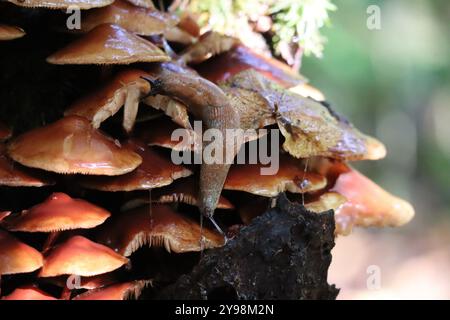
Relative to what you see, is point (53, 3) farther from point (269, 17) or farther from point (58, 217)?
point (269, 17)

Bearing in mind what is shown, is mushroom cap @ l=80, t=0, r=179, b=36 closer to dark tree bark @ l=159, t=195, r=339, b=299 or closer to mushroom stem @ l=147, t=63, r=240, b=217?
mushroom stem @ l=147, t=63, r=240, b=217

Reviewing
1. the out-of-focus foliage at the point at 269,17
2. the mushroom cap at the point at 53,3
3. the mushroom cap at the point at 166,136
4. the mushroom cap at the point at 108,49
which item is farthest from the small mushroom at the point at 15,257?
the out-of-focus foliage at the point at 269,17

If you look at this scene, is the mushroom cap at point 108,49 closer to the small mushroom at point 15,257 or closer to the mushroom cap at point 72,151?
the mushroom cap at point 72,151

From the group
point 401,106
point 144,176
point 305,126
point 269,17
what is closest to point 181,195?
point 144,176

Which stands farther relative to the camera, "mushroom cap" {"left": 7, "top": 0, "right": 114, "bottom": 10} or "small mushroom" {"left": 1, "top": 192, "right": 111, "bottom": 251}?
"mushroom cap" {"left": 7, "top": 0, "right": 114, "bottom": 10}

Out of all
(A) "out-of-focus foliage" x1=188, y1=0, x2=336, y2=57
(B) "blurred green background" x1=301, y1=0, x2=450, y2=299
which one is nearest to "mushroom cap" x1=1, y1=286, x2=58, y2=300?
(A) "out-of-focus foliage" x1=188, y1=0, x2=336, y2=57
